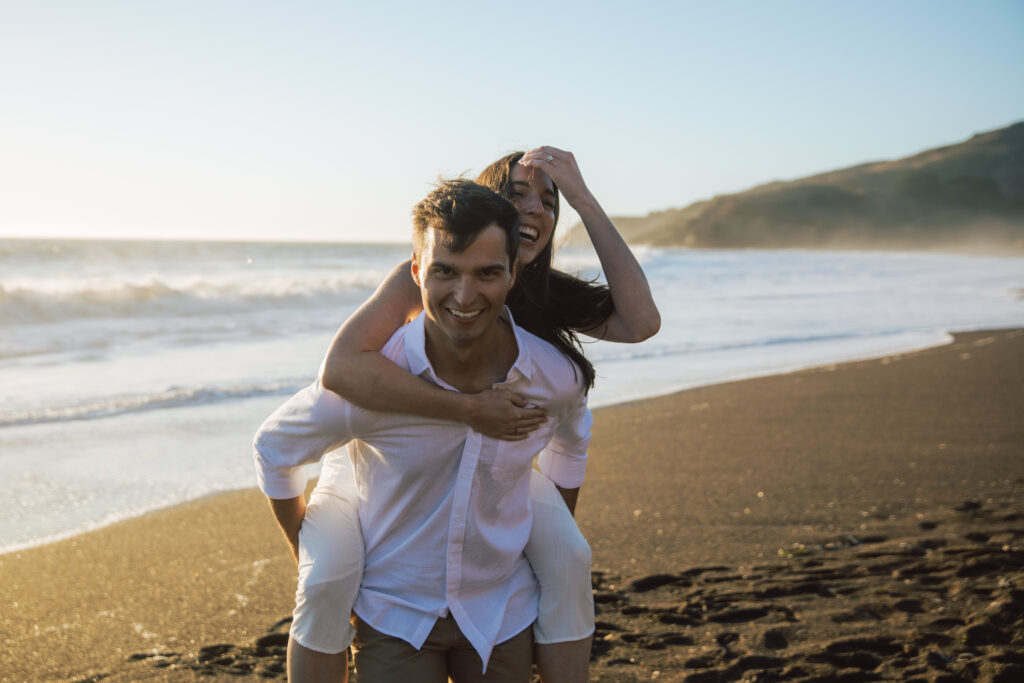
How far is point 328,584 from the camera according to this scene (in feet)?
7.95

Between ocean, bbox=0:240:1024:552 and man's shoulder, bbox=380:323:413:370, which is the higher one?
man's shoulder, bbox=380:323:413:370

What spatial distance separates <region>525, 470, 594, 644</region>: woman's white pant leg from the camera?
2621 millimetres

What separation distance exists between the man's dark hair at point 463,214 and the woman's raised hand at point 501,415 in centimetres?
42

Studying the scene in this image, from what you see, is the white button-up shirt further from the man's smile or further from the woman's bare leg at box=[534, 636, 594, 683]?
the man's smile

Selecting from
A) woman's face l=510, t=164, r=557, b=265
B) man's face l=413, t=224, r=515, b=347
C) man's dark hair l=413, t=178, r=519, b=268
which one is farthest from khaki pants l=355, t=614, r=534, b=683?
woman's face l=510, t=164, r=557, b=265

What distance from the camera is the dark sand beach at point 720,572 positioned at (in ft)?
11.4

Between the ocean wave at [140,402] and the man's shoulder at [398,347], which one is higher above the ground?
the man's shoulder at [398,347]

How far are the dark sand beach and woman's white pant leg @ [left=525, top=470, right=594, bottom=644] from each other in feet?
2.87

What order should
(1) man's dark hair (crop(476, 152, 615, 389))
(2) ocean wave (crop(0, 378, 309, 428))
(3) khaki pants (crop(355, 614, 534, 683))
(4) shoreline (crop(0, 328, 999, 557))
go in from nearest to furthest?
(3) khaki pants (crop(355, 614, 534, 683))
(1) man's dark hair (crop(476, 152, 615, 389))
(4) shoreline (crop(0, 328, 999, 557))
(2) ocean wave (crop(0, 378, 309, 428))

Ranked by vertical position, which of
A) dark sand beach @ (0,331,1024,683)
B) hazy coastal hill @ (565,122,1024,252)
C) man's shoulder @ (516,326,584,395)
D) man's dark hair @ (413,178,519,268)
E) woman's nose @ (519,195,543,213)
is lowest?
dark sand beach @ (0,331,1024,683)

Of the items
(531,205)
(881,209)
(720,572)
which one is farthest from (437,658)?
(881,209)

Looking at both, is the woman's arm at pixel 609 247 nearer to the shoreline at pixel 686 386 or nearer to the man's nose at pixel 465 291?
the man's nose at pixel 465 291

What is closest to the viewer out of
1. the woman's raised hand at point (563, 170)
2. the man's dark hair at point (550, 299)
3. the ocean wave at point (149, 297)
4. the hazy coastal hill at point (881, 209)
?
the woman's raised hand at point (563, 170)

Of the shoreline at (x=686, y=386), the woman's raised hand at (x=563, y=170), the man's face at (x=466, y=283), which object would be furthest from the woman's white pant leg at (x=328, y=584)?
the shoreline at (x=686, y=386)
